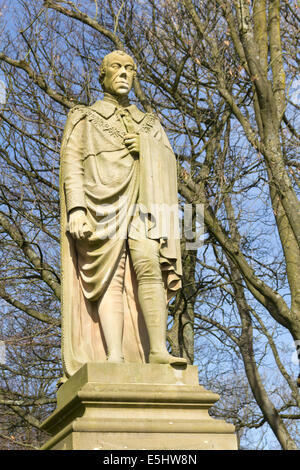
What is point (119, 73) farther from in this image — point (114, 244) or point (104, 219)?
point (114, 244)

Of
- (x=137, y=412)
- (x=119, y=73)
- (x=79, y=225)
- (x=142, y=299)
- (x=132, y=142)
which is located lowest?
(x=137, y=412)

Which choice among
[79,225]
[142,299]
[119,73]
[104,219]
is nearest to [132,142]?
[119,73]

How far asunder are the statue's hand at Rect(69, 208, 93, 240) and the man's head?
1186mm

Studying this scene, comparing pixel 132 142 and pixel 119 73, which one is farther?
pixel 119 73

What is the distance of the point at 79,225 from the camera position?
686cm

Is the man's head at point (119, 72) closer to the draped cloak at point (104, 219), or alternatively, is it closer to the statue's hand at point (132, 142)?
the draped cloak at point (104, 219)

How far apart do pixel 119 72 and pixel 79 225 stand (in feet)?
4.69

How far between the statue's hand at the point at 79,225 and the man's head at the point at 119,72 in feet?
3.89

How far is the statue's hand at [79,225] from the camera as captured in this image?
269 inches

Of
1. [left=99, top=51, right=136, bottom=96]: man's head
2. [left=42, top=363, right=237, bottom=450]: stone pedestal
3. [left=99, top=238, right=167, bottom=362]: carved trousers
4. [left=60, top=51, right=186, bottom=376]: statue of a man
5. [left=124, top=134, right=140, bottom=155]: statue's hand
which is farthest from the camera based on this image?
[left=99, top=51, right=136, bottom=96]: man's head

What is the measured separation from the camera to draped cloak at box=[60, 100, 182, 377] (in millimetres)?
6906

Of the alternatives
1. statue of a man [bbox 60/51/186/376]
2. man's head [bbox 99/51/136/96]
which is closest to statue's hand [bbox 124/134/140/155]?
statue of a man [bbox 60/51/186/376]

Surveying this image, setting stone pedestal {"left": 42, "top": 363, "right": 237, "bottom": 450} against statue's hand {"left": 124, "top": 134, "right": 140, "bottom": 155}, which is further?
statue's hand {"left": 124, "top": 134, "right": 140, "bottom": 155}

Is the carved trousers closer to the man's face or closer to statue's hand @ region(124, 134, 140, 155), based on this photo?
statue's hand @ region(124, 134, 140, 155)
